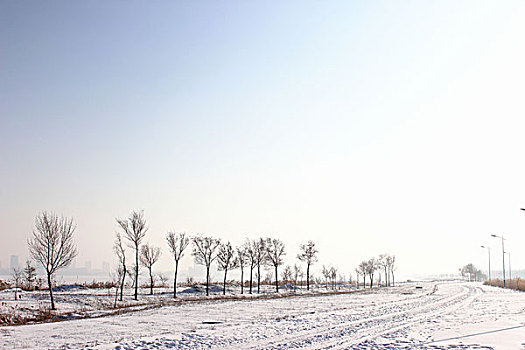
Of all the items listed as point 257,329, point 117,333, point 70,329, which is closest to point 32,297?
point 70,329

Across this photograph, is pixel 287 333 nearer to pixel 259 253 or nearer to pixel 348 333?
pixel 348 333

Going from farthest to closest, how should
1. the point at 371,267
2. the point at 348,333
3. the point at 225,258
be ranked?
the point at 371,267 → the point at 225,258 → the point at 348,333

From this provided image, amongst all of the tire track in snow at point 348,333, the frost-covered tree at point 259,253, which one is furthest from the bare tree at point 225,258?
the tire track in snow at point 348,333

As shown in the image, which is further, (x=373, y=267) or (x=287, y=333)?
(x=373, y=267)

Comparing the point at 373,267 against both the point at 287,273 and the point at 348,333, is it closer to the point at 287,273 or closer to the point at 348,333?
the point at 287,273

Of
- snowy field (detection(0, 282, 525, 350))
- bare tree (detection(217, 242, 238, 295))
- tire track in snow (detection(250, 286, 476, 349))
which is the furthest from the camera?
bare tree (detection(217, 242, 238, 295))

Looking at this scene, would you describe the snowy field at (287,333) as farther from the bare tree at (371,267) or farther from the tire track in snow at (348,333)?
the bare tree at (371,267)

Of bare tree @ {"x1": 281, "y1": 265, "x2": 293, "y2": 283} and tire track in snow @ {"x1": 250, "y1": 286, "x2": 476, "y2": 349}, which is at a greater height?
tire track in snow @ {"x1": 250, "y1": 286, "x2": 476, "y2": 349}

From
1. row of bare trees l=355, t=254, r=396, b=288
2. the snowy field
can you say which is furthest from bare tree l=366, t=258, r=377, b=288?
the snowy field

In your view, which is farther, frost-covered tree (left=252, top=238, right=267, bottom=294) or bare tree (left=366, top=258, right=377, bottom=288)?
bare tree (left=366, top=258, right=377, bottom=288)

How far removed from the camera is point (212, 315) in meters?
26.4

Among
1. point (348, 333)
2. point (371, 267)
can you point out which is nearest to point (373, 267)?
point (371, 267)

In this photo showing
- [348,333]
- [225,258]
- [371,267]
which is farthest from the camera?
[371,267]

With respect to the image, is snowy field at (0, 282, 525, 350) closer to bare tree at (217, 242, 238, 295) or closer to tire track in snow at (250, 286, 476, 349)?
tire track in snow at (250, 286, 476, 349)
